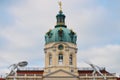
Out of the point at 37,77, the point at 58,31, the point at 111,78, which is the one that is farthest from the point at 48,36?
the point at 111,78

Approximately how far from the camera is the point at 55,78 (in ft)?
354

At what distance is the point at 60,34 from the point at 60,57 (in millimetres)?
5886

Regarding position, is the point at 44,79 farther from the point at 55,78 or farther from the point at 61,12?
the point at 61,12

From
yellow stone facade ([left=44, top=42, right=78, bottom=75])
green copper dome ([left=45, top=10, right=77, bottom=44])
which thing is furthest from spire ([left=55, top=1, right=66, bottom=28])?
yellow stone facade ([left=44, top=42, right=78, bottom=75])

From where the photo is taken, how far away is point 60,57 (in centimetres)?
10919

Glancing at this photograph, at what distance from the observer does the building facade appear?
10812 centimetres

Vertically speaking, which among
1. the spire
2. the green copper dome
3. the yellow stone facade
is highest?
the spire

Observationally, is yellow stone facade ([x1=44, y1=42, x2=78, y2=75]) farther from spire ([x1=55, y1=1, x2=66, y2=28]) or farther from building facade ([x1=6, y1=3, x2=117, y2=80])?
spire ([x1=55, y1=1, x2=66, y2=28])

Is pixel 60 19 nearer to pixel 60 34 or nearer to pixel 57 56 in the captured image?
pixel 60 34

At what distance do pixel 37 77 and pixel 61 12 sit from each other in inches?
721

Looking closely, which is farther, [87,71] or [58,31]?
[87,71]

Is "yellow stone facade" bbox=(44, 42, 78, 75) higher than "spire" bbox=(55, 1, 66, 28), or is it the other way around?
"spire" bbox=(55, 1, 66, 28)

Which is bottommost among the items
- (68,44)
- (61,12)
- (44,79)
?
(44,79)

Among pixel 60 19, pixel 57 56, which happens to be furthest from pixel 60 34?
pixel 57 56
